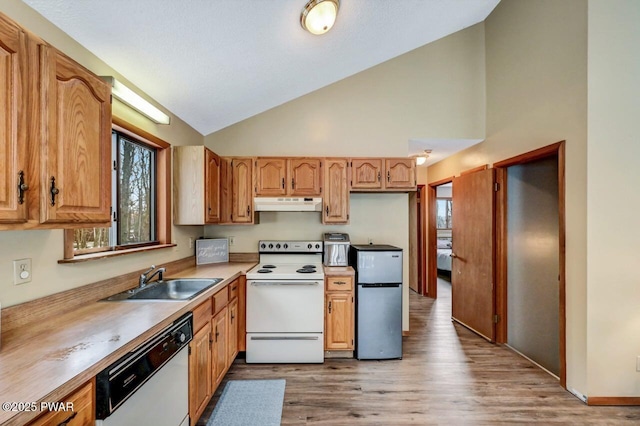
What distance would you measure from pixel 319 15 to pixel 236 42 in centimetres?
65

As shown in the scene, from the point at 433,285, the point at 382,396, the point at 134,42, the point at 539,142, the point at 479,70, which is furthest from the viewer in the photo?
the point at 433,285

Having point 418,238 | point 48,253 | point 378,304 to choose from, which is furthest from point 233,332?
point 418,238

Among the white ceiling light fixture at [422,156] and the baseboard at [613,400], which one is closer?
the baseboard at [613,400]

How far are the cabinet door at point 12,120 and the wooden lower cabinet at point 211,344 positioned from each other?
1.09m

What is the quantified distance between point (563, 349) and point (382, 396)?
5.10 ft

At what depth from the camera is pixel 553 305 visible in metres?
2.64

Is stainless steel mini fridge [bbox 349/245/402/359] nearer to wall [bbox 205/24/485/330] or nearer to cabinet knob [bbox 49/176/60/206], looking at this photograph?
wall [bbox 205/24/485/330]

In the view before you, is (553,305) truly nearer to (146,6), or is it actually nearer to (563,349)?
(563,349)

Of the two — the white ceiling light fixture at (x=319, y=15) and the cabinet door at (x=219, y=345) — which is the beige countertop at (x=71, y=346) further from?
the white ceiling light fixture at (x=319, y=15)

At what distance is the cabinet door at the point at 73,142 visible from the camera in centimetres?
112

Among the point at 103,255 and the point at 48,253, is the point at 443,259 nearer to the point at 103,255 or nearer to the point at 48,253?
the point at 103,255

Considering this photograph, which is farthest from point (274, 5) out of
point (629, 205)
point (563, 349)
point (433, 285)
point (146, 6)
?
point (433, 285)

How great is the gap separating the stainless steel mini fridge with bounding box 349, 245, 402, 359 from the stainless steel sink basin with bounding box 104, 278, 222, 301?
4.64ft

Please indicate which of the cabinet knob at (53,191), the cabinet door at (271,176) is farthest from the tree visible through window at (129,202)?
the cabinet door at (271,176)
